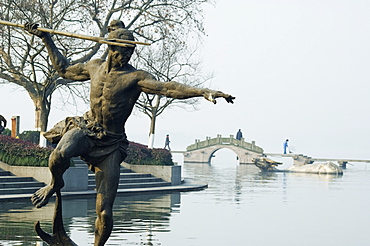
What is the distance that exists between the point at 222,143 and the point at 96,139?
69657 mm

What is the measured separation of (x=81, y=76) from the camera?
866cm

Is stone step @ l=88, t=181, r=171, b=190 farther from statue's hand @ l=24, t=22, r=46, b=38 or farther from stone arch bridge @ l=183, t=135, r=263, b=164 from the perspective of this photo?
stone arch bridge @ l=183, t=135, r=263, b=164

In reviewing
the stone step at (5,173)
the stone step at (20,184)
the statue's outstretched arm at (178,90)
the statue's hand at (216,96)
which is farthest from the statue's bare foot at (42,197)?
the stone step at (5,173)

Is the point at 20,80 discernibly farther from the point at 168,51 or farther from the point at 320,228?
the point at 320,228

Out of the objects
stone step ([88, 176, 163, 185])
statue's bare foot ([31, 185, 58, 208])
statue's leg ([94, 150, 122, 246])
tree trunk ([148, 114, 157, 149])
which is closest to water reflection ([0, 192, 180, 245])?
statue's bare foot ([31, 185, 58, 208])

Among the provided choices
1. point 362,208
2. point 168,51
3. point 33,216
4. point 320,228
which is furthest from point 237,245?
point 168,51

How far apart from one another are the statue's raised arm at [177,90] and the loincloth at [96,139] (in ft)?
2.20

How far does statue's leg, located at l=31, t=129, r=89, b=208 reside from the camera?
7680 mm

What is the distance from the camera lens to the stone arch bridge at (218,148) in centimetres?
7500

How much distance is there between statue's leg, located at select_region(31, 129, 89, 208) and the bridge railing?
67.5 metres

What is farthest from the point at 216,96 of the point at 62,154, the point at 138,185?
the point at 138,185

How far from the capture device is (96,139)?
8.05m

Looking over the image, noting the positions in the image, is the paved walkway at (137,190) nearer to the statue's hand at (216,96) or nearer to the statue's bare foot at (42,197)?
the statue's bare foot at (42,197)

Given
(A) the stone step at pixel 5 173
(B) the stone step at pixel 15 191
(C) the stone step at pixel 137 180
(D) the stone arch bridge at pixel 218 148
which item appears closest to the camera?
(B) the stone step at pixel 15 191
